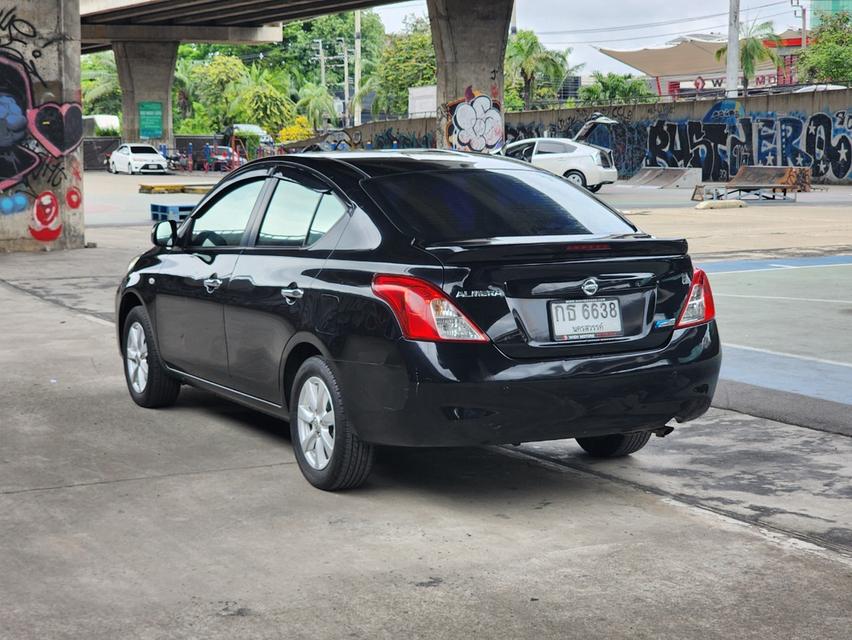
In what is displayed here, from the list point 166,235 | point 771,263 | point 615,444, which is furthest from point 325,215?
point 771,263

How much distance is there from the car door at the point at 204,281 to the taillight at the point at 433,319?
1625 millimetres

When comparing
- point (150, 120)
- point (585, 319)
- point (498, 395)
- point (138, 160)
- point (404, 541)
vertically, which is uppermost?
point (150, 120)

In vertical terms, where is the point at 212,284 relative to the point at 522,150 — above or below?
below

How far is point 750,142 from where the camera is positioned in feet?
146

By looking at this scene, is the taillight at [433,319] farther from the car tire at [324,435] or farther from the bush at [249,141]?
the bush at [249,141]

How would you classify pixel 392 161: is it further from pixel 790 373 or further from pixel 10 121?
pixel 10 121

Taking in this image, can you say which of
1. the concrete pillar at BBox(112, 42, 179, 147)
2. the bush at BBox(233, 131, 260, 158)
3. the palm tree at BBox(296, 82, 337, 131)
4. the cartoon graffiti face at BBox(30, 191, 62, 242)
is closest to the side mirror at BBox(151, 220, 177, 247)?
the cartoon graffiti face at BBox(30, 191, 62, 242)

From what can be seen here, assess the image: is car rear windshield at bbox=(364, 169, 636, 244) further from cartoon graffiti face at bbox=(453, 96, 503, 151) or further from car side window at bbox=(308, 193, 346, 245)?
cartoon graffiti face at bbox=(453, 96, 503, 151)

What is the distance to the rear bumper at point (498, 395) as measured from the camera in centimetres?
522

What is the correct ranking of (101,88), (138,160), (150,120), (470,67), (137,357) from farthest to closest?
(101,88), (150,120), (138,160), (470,67), (137,357)

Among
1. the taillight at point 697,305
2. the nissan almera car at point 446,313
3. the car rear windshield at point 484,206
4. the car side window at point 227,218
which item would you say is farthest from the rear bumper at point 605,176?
the taillight at point 697,305

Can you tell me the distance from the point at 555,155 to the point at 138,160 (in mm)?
27700

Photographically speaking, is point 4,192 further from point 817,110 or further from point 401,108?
point 401,108

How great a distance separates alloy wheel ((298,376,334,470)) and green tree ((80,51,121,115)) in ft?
294
